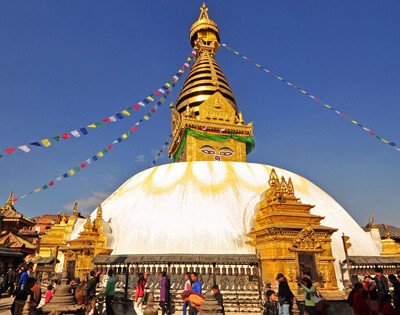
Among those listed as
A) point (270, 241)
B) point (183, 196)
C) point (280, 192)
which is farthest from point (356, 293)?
point (183, 196)

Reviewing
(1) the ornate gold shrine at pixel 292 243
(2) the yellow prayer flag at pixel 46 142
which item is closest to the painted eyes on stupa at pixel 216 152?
(1) the ornate gold shrine at pixel 292 243

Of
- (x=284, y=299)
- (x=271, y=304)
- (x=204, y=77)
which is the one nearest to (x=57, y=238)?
(x=271, y=304)

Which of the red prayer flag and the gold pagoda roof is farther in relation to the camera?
the gold pagoda roof

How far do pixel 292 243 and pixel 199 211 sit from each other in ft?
17.1

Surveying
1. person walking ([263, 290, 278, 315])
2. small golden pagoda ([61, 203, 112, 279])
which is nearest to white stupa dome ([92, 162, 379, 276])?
small golden pagoda ([61, 203, 112, 279])

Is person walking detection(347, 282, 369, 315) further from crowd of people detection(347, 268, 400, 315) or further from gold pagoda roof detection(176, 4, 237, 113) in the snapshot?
gold pagoda roof detection(176, 4, 237, 113)

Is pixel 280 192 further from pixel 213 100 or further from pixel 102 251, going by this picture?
pixel 213 100

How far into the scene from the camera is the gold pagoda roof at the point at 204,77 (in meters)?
29.2

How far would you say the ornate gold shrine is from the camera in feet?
38.9

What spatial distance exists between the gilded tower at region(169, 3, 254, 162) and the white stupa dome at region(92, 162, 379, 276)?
6011 mm

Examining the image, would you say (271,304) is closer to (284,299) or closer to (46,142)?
(284,299)

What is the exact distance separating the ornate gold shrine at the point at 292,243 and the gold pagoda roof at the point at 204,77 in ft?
58.8

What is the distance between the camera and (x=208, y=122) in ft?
85.3

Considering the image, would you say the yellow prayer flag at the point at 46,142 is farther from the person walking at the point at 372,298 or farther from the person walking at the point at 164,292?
the person walking at the point at 372,298
